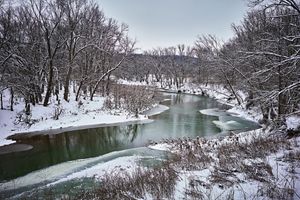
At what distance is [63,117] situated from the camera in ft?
65.7

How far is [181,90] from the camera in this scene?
5741 centimetres

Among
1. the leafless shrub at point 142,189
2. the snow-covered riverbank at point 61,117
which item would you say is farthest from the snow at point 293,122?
the snow-covered riverbank at point 61,117

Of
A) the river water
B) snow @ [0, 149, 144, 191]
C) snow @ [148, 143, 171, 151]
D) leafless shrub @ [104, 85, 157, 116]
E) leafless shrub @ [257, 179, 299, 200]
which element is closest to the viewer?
leafless shrub @ [257, 179, 299, 200]

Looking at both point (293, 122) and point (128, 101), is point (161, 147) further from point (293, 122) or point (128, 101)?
point (128, 101)

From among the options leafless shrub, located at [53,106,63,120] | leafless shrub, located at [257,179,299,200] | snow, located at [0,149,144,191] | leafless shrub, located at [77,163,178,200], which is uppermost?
leafless shrub, located at [53,106,63,120]

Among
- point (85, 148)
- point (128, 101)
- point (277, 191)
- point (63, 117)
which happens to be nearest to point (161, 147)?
point (85, 148)

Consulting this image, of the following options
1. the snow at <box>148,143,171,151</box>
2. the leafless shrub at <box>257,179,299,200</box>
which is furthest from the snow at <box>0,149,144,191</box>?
A: the leafless shrub at <box>257,179,299,200</box>

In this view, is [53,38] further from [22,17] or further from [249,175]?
[249,175]

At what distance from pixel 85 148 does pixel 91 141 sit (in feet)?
4.72

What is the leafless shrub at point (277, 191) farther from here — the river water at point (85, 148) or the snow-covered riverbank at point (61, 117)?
the snow-covered riverbank at point (61, 117)

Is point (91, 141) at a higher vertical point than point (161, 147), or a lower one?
lower

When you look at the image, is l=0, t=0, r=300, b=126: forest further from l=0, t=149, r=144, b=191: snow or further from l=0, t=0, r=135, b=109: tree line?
l=0, t=149, r=144, b=191: snow

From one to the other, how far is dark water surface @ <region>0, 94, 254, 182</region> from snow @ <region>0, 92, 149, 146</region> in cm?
155

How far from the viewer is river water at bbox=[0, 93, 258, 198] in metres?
9.82
